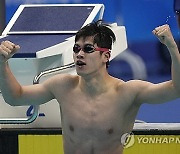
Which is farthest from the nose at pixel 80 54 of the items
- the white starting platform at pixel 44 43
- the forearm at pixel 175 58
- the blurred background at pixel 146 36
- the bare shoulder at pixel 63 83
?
the blurred background at pixel 146 36

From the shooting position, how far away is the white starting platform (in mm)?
3682

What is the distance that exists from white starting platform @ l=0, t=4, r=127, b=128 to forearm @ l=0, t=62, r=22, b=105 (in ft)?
3.04

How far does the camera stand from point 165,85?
2.47m

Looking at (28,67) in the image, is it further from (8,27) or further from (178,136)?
(178,136)

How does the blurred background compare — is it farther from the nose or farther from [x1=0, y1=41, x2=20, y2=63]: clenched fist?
[x1=0, y1=41, x2=20, y2=63]: clenched fist

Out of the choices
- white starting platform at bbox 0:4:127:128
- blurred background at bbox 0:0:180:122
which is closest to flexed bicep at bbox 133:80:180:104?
white starting platform at bbox 0:4:127:128

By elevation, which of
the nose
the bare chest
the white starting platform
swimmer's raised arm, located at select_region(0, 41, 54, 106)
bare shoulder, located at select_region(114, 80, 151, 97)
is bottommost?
the bare chest

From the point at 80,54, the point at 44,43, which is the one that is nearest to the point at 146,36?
the point at 44,43

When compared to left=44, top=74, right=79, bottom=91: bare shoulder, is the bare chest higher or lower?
lower

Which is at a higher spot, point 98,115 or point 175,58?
point 175,58

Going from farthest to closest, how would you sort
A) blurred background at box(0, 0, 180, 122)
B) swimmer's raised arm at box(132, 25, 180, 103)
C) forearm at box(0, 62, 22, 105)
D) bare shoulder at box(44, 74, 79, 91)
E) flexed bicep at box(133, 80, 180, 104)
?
blurred background at box(0, 0, 180, 122) < bare shoulder at box(44, 74, 79, 91) < forearm at box(0, 62, 22, 105) < flexed bicep at box(133, 80, 180, 104) < swimmer's raised arm at box(132, 25, 180, 103)

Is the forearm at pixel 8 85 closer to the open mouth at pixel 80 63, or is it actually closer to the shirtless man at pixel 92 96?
the shirtless man at pixel 92 96

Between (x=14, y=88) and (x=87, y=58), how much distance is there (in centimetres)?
38

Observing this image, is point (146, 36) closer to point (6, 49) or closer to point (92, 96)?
point (92, 96)
